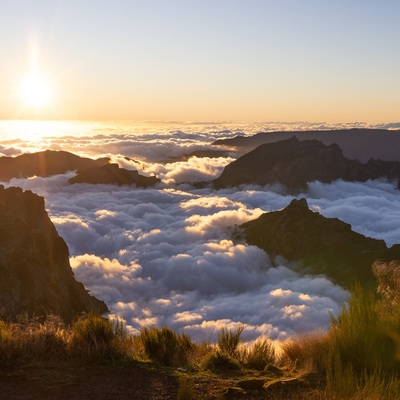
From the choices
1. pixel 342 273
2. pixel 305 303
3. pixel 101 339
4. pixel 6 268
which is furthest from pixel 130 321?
pixel 101 339

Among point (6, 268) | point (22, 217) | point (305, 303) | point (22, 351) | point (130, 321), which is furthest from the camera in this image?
point (305, 303)

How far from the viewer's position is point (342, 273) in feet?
575

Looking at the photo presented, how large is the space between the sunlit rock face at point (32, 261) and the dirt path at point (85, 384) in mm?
50902

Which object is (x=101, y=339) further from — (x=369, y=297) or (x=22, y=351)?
(x=369, y=297)

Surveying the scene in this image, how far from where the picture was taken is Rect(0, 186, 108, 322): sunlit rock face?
65.1m

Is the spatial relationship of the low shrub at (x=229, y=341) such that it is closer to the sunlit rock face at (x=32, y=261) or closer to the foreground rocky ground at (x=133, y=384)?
the foreground rocky ground at (x=133, y=384)

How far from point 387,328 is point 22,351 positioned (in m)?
7.36

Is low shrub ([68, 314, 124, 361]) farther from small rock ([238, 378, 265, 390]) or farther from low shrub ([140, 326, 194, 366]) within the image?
small rock ([238, 378, 265, 390])

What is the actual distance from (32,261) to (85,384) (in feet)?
214

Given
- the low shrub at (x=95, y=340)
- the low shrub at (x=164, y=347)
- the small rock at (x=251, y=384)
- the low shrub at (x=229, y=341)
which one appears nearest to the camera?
the small rock at (x=251, y=384)

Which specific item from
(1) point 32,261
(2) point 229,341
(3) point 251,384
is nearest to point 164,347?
(2) point 229,341

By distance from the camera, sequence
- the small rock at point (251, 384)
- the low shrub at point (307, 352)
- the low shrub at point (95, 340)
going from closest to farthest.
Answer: the small rock at point (251, 384), the low shrub at point (307, 352), the low shrub at point (95, 340)

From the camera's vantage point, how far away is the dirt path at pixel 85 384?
8.84m

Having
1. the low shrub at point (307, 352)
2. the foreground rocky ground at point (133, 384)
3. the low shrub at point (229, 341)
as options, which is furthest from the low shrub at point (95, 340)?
the low shrub at point (307, 352)
